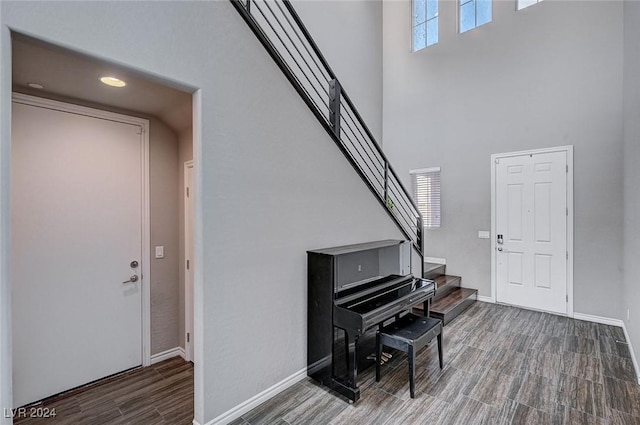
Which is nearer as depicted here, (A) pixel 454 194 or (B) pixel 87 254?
(B) pixel 87 254

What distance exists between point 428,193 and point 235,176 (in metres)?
4.15

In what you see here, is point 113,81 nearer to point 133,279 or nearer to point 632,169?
point 133,279

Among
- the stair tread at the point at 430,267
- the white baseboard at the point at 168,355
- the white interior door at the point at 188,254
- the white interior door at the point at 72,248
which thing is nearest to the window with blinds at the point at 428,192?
the stair tread at the point at 430,267

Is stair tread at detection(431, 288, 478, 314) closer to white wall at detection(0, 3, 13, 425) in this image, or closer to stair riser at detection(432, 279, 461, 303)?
stair riser at detection(432, 279, 461, 303)

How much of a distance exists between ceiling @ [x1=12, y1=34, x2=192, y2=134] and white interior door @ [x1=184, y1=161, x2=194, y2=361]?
0.54 m

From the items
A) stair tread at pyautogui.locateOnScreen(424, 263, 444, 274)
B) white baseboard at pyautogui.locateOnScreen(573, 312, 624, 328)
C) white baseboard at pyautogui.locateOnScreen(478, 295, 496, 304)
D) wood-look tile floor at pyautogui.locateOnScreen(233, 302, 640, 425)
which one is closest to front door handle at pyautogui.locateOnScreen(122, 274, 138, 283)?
wood-look tile floor at pyautogui.locateOnScreen(233, 302, 640, 425)

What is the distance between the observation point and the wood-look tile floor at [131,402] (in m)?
2.20

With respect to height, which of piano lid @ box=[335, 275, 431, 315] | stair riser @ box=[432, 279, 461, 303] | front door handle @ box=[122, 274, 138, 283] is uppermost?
front door handle @ box=[122, 274, 138, 283]

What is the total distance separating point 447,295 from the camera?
4.59m

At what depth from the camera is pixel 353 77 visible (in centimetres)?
474

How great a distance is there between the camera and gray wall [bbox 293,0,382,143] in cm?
398

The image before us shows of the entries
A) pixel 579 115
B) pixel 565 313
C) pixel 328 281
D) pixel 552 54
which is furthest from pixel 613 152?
pixel 328 281

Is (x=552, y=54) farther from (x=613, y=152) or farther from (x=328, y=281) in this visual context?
(x=328, y=281)

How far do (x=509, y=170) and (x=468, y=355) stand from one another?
2.88 metres
